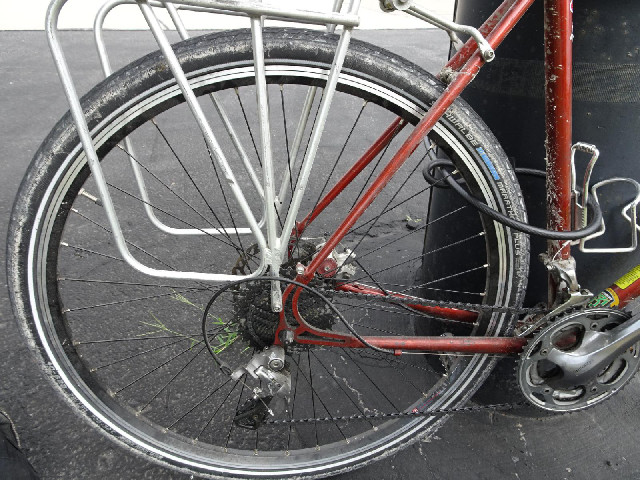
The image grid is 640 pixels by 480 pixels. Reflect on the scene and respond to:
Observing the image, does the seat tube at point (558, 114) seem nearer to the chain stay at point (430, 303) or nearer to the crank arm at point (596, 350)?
the chain stay at point (430, 303)

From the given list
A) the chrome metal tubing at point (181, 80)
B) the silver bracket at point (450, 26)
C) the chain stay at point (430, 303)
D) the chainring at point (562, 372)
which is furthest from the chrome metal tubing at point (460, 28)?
the chainring at point (562, 372)

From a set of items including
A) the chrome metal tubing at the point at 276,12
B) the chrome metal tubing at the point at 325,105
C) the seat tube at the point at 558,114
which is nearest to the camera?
the chrome metal tubing at the point at 276,12

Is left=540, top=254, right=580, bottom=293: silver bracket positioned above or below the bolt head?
above

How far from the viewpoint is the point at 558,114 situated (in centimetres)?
149

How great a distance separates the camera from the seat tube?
4.54 ft

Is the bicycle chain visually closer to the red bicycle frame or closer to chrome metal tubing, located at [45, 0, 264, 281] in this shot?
the red bicycle frame

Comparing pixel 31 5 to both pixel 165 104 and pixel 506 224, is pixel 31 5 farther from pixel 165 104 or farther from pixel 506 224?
pixel 506 224

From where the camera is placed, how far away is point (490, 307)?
1696 mm

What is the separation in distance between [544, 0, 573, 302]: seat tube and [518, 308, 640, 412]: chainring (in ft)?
0.77

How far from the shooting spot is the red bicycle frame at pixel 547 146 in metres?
1.40

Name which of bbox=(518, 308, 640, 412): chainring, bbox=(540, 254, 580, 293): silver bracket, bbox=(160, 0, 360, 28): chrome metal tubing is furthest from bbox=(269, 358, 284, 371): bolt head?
bbox=(160, 0, 360, 28): chrome metal tubing

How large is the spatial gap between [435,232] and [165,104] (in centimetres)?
129

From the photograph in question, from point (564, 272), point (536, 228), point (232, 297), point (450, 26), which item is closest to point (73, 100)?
point (450, 26)

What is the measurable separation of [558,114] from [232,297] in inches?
54.7
